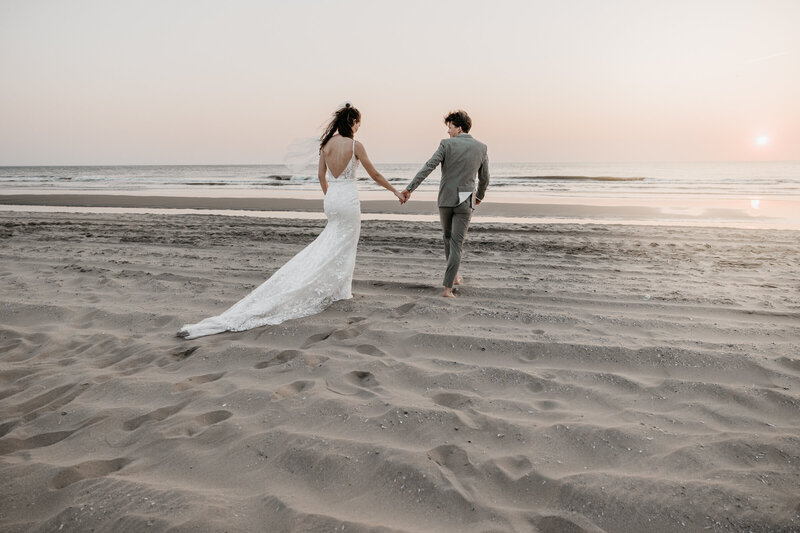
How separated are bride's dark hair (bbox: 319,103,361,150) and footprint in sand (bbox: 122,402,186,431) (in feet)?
10.5

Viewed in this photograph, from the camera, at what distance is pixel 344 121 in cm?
→ 508

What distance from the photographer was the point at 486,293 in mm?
5426

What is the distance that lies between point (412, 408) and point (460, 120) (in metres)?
3.68

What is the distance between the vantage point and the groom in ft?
17.7

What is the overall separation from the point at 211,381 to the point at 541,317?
2.88m

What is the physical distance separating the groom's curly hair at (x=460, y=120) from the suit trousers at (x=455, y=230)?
32.6 inches

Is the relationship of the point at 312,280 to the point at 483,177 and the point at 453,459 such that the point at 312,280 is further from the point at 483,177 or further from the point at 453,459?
the point at 453,459

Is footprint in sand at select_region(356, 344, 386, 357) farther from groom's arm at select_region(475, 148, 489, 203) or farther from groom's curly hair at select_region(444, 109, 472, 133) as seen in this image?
groom's curly hair at select_region(444, 109, 472, 133)

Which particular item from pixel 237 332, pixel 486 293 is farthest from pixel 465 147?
pixel 237 332

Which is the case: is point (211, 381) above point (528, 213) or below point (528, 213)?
below

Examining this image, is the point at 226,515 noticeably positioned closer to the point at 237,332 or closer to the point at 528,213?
the point at 237,332

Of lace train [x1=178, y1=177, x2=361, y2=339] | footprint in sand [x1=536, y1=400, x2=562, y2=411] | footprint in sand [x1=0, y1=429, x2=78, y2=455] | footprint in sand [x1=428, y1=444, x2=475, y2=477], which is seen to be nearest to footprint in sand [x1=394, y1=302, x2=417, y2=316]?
lace train [x1=178, y1=177, x2=361, y2=339]

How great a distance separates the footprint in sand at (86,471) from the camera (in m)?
2.26

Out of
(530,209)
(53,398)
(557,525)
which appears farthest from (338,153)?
(530,209)
